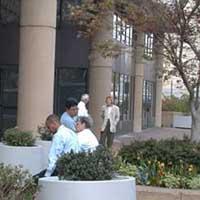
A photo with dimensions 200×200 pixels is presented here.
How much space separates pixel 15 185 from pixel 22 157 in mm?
5060

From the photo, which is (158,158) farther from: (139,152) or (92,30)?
(92,30)

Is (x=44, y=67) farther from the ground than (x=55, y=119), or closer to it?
farther from the ground

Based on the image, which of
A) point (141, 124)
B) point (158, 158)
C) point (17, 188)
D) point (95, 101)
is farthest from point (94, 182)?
point (141, 124)

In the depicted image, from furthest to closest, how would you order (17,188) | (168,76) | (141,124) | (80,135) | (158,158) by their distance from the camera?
(141,124) < (168,76) < (158,158) < (80,135) < (17,188)

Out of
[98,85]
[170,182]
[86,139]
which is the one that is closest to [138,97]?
[98,85]

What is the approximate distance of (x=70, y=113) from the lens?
9.16 meters

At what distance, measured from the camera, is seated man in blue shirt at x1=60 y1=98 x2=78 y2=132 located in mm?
9016

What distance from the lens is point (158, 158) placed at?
1106 cm

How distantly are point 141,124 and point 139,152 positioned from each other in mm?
27270

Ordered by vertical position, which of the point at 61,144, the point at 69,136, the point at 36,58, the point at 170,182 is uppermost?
the point at 36,58

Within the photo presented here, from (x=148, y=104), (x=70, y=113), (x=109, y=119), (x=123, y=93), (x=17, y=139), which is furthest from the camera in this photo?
(x=148, y=104)

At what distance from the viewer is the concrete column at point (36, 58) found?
56.6 feet

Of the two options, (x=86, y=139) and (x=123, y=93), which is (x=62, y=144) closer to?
(x=86, y=139)

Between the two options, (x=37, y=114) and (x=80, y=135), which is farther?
(x=37, y=114)
